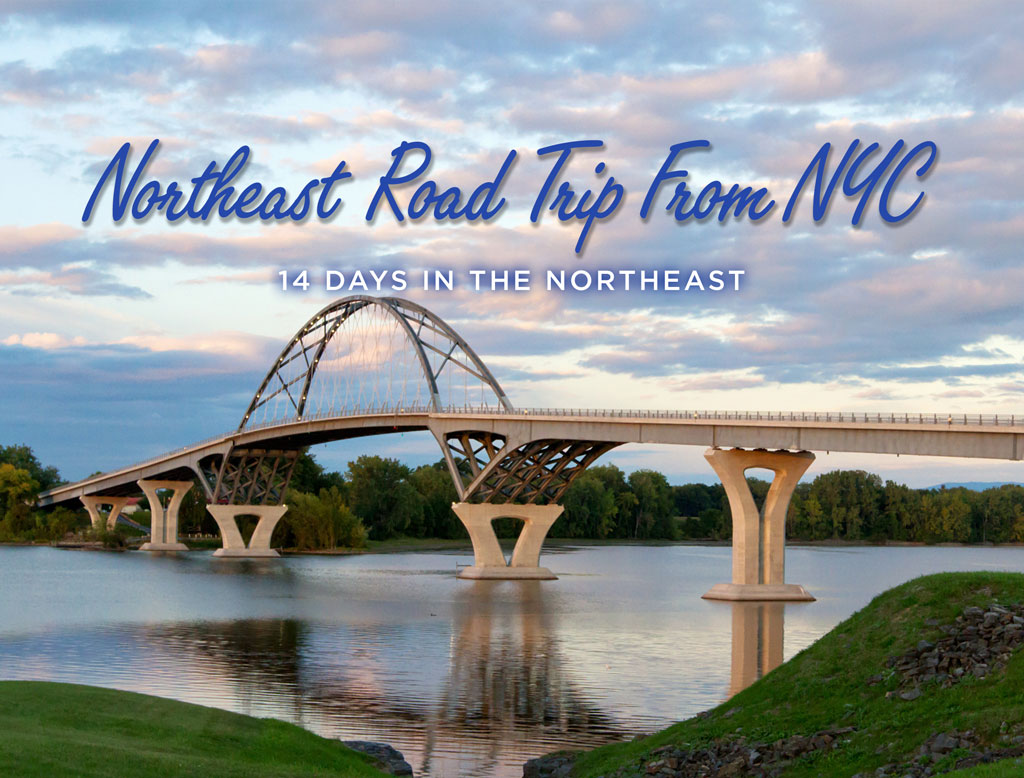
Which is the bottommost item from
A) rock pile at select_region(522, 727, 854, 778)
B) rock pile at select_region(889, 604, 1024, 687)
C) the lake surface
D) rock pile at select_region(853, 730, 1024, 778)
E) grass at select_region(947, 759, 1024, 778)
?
the lake surface

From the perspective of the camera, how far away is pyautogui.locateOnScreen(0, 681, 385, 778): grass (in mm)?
17047

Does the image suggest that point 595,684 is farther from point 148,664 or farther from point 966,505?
point 966,505

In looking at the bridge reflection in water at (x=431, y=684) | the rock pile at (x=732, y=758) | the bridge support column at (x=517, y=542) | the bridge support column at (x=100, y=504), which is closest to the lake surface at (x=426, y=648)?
the bridge reflection in water at (x=431, y=684)

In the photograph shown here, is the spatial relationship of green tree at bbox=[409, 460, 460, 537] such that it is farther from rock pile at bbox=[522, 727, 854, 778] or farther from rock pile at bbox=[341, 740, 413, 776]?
rock pile at bbox=[522, 727, 854, 778]

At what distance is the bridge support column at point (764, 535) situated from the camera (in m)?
69.9

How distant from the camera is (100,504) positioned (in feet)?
554

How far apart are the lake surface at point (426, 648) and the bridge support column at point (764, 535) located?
2.29m

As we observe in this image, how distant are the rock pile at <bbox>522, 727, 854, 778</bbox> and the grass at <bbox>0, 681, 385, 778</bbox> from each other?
4835 mm

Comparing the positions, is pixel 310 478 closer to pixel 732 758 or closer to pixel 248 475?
pixel 248 475

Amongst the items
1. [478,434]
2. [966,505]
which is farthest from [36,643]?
[966,505]

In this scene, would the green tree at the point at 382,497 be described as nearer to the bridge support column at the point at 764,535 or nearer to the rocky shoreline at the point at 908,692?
the bridge support column at the point at 764,535

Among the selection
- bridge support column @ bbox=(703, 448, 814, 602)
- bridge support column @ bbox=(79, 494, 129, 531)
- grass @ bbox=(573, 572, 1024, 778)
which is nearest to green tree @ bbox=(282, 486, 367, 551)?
bridge support column @ bbox=(79, 494, 129, 531)

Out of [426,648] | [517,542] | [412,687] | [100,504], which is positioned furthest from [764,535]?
[100,504]

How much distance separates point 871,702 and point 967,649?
71.0 inches
